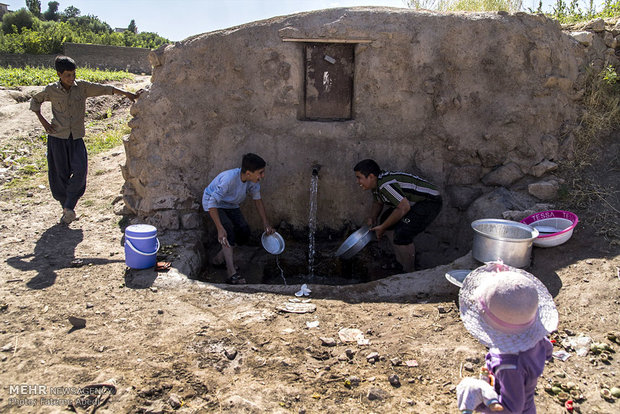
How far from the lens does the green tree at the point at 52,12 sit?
152 ft

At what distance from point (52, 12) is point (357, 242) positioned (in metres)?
54.9

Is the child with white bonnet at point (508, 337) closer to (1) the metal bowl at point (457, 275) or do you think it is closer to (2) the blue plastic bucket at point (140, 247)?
(1) the metal bowl at point (457, 275)

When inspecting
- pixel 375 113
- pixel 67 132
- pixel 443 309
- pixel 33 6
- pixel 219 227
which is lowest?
pixel 443 309

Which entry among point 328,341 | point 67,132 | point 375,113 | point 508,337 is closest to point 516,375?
point 508,337

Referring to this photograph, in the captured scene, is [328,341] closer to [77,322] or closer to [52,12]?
[77,322]

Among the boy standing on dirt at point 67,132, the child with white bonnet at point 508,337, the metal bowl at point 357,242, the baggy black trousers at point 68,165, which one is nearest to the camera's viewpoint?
the child with white bonnet at point 508,337

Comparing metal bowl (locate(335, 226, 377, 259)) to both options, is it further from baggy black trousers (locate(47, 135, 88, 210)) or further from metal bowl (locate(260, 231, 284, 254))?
baggy black trousers (locate(47, 135, 88, 210))

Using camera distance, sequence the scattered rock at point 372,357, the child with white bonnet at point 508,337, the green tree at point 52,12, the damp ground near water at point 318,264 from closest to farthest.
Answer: the child with white bonnet at point 508,337 < the scattered rock at point 372,357 < the damp ground near water at point 318,264 < the green tree at point 52,12

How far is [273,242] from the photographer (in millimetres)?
4531

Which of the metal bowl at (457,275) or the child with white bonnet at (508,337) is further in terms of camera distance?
the metal bowl at (457,275)

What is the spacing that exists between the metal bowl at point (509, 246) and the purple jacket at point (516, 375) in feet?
6.26

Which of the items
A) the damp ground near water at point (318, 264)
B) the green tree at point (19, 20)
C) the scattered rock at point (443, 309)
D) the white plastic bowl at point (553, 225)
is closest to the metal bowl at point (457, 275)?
the scattered rock at point (443, 309)

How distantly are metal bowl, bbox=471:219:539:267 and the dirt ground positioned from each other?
0.18m

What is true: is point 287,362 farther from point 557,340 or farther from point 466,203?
point 466,203
